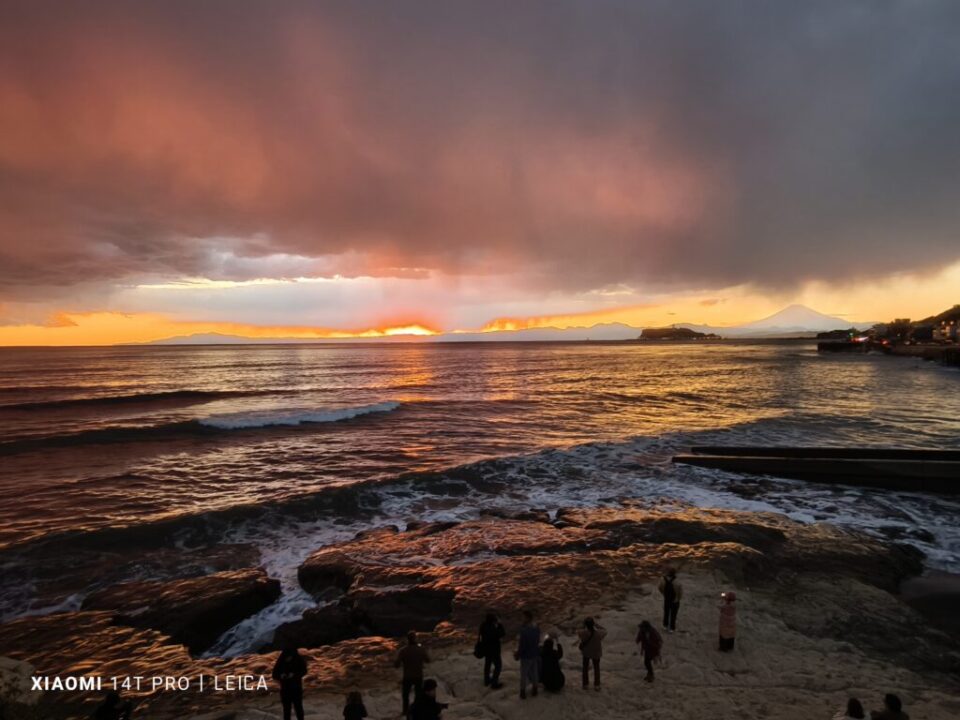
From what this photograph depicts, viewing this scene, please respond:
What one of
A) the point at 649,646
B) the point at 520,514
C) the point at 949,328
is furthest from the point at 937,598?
the point at 949,328

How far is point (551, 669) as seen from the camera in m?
9.27

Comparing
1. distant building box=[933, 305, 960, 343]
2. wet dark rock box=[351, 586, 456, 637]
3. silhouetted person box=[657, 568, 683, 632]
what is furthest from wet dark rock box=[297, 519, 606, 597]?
distant building box=[933, 305, 960, 343]

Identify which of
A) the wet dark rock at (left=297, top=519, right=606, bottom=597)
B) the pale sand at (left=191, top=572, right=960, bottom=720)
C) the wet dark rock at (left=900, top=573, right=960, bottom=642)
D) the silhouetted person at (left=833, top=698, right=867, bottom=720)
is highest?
the silhouetted person at (left=833, top=698, right=867, bottom=720)

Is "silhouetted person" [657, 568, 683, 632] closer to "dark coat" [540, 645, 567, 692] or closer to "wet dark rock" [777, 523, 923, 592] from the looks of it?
"dark coat" [540, 645, 567, 692]

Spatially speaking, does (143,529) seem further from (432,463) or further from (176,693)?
(432,463)

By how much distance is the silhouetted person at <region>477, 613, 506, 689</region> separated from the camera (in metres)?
9.36

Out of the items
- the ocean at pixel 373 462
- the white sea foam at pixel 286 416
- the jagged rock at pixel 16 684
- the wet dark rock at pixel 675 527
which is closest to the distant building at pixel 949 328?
the ocean at pixel 373 462

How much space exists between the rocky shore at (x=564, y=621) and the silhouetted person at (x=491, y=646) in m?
0.28

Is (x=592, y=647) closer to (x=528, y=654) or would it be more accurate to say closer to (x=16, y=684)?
(x=528, y=654)

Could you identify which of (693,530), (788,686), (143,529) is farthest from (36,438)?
(788,686)

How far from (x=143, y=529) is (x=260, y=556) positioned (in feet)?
18.6

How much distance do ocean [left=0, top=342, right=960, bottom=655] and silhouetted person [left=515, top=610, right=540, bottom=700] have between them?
7.11m

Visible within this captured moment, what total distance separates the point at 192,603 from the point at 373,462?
53.6 feet

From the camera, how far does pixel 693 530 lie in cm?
1769
